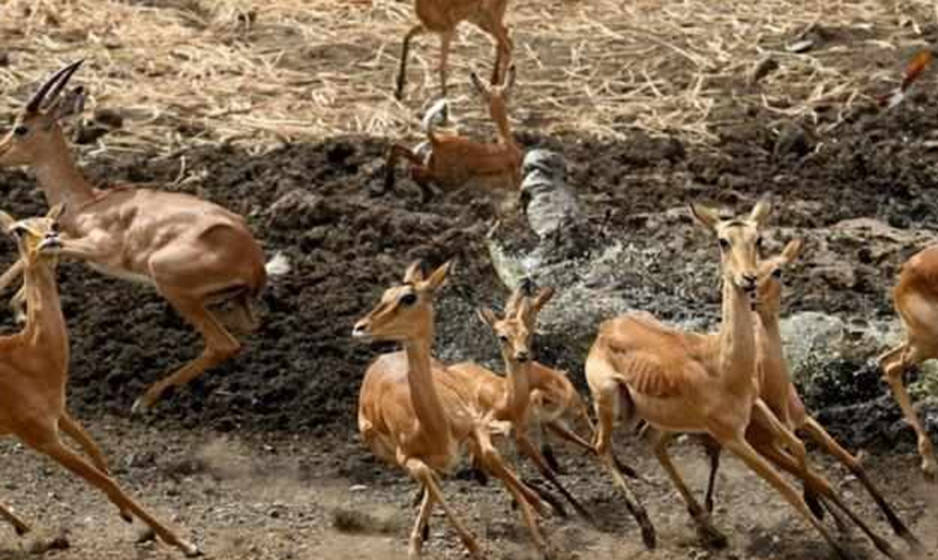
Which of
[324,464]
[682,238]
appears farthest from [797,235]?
[324,464]

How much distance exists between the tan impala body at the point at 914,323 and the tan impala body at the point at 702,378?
Answer: 949 mm

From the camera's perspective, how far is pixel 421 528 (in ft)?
29.2

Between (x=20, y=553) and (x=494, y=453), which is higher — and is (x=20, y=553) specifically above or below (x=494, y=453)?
below

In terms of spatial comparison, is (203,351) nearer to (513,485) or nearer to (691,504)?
(513,485)

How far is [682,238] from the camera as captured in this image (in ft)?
38.6

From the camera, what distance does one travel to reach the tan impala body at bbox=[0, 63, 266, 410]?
10.8 metres

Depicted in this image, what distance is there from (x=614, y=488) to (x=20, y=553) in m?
2.32

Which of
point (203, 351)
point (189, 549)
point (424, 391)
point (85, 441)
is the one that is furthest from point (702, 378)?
point (203, 351)

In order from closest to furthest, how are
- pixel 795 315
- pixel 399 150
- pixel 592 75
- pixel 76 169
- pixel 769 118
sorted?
pixel 795 315 → pixel 76 169 → pixel 399 150 → pixel 769 118 → pixel 592 75

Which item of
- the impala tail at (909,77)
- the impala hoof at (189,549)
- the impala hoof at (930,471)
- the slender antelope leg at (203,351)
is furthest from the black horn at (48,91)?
the impala tail at (909,77)

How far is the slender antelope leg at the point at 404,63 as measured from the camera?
14391 mm

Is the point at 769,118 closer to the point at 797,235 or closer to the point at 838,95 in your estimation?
the point at 838,95

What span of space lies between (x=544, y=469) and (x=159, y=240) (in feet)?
8.03

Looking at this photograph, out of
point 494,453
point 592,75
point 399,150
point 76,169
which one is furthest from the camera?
point 592,75
